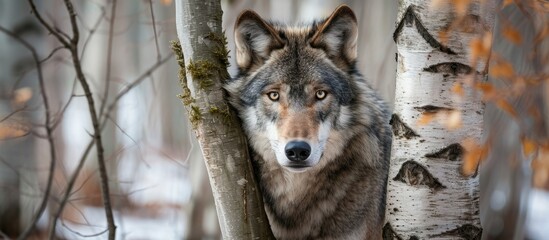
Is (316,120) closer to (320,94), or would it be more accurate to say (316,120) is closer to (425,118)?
(320,94)

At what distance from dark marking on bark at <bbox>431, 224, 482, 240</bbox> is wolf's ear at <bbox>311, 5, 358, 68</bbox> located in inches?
56.4

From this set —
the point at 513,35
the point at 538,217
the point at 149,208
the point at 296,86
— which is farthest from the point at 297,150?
the point at 538,217

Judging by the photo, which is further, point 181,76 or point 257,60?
point 257,60

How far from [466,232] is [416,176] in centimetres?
36

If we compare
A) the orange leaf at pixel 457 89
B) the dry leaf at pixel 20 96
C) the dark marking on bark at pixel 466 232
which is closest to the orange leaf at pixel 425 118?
the orange leaf at pixel 457 89

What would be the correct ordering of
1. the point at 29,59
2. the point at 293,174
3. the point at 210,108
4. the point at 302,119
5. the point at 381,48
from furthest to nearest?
the point at 381,48 < the point at 29,59 < the point at 293,174 < the point at 302,119 < the point at 210,108

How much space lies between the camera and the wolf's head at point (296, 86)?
3.50 m

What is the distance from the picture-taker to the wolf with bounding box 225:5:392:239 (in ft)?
12.0

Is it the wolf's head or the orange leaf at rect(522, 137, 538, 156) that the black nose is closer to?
the wolf's head

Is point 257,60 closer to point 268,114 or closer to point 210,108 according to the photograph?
point 268,114

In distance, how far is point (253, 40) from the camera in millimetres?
3812

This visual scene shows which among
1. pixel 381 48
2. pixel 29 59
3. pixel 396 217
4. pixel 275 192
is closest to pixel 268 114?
pixel 275 192

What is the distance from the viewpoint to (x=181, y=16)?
302 cm

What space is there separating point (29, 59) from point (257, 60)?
466 centimetres
